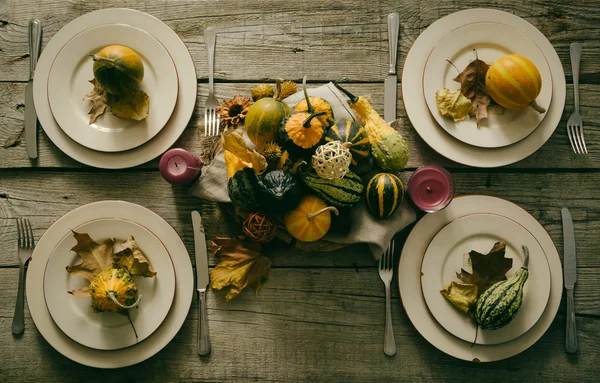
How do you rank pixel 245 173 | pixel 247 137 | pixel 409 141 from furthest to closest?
pixel 409 141 → pixel 247 137 → pixel 245 173

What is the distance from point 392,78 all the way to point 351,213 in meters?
0.43

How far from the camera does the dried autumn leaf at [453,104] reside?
117 cm

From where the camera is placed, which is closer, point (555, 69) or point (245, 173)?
point (245, 173)

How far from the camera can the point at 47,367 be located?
1.21 m

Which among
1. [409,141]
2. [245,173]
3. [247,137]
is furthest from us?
[409,141]

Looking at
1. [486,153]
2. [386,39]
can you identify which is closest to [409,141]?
[486,153]

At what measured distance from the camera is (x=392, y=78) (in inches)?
48.6

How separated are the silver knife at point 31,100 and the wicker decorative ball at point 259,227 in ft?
2.29

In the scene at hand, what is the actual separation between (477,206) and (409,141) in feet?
0.86

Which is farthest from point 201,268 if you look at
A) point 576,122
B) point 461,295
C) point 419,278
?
point 576,122

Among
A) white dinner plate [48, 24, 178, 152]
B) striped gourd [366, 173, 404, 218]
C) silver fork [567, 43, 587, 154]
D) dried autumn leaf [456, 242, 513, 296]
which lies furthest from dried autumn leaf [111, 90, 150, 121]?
silver fork [567, 43, 587, 154]

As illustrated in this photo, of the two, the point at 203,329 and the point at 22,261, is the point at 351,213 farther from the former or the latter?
the point at 22,261

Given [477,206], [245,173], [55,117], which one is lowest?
[477,206]

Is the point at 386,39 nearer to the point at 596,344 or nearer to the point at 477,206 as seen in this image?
the point at 477,206
